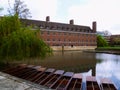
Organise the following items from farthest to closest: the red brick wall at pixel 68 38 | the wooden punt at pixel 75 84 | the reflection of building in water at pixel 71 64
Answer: the red brick wall at pixel 68 38
the reflection of building in water at pixel 71 64
the wooden punt at pixel 75 84

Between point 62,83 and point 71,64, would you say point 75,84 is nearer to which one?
point 62,83

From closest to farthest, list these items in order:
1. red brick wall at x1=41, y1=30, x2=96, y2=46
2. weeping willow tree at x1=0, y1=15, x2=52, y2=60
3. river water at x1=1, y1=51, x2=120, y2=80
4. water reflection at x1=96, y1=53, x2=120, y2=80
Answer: weeping willow tree at x1=0, y1=15, x2=52, y2=60 < water reflection at x1=96, y1=53, x2=120, y2=80 < river water at x1=1, y1=51, x2=120, y2=80 < red brick wall at x1=41, y1=30, x2=96, y2=46

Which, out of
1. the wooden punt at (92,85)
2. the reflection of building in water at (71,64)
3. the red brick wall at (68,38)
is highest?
the red brick wall at (68,38)

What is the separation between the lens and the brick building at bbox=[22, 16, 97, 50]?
4554cm

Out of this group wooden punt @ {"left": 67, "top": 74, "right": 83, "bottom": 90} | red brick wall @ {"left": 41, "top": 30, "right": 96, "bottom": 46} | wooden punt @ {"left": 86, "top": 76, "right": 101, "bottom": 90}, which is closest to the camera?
wooden punt @ {"left": 86, "top": 76, "right": 101, "bottom": 90}

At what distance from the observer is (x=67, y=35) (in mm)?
48875

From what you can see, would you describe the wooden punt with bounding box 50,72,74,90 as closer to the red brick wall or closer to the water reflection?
the water reflection

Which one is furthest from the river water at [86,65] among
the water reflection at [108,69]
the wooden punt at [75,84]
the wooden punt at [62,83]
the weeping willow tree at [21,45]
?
the wooden punt at [75,84]

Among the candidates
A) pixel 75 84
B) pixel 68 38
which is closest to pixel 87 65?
pixel 75 84

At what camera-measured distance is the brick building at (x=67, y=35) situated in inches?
1793

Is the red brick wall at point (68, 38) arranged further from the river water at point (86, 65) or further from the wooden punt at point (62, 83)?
the wooden punt at point (62, 83)

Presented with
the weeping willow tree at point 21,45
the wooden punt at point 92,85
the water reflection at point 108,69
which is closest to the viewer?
the wooden punt at point 92,85

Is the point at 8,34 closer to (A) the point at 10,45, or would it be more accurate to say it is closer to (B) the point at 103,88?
(A) the point at 10,45

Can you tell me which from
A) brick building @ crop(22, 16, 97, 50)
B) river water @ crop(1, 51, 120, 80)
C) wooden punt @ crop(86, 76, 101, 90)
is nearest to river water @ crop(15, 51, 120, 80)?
river water @ crop(1, 51, 120, 80)
